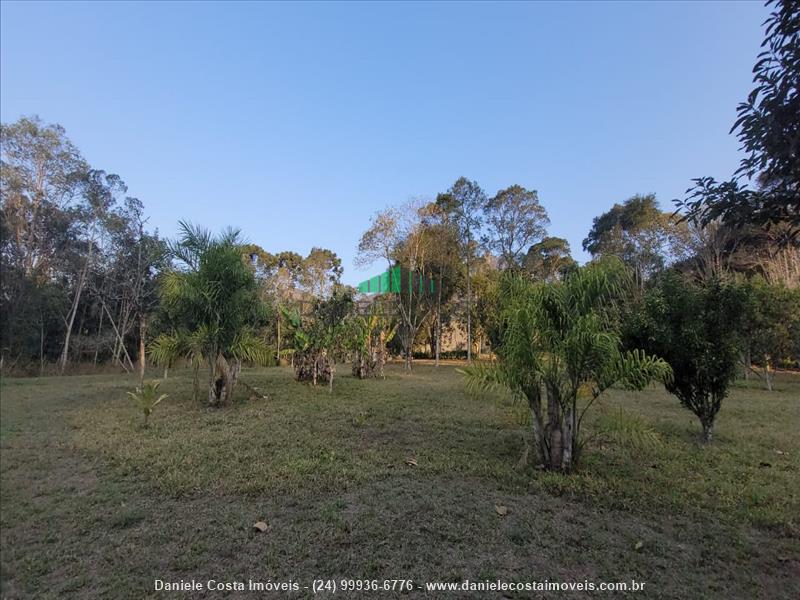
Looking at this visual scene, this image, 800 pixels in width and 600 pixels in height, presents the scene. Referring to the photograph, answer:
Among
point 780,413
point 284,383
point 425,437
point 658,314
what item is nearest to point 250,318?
point 284,383

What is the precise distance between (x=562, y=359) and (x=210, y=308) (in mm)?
5854

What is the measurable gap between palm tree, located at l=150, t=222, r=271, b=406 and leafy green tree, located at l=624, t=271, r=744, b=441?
6.31 m

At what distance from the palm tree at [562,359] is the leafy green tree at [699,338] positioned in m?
1.83

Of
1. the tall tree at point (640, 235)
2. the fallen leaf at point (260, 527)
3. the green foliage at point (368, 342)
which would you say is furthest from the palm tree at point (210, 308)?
the tall tree at point (640, 235)

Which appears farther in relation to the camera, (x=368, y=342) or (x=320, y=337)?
(x=368, y=342)

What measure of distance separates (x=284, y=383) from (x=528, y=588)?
29.1ft

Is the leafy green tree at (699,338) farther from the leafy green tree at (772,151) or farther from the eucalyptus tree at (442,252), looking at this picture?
the eucalyptus tree at (442,252)

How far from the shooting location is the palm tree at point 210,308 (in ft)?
23.6

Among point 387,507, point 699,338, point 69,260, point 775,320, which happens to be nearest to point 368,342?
point 699,338

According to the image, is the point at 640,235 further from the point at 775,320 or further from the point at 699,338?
the point at 699,338

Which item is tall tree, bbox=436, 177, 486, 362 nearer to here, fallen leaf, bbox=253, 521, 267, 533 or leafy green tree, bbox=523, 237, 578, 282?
leafy green tree, bbox=523, 237, 578, 282

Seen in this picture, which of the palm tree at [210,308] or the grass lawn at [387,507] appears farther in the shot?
the palm tree at [210,308]

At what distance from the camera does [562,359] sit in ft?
11.9

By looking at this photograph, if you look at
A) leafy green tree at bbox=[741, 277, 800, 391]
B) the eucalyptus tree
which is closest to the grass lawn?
leafy green tree at bbox=[741, 277, 800, 391]
